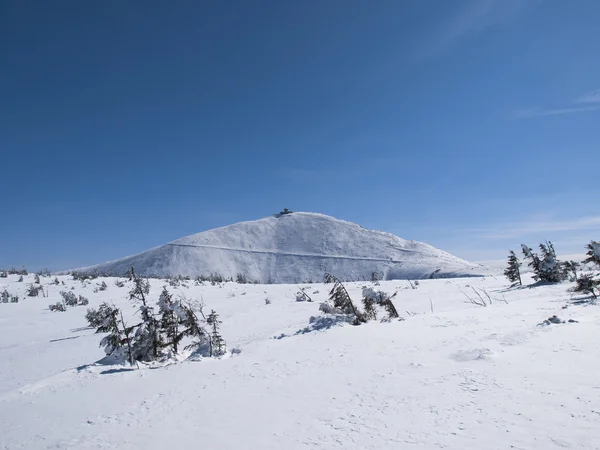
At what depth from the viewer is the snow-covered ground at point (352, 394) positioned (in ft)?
10.3

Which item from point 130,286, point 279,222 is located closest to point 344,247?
point 279,222

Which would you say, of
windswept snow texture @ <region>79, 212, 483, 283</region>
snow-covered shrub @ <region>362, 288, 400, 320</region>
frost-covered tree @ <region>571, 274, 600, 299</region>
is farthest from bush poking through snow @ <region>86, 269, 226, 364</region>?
windswept snow texture @ <region>79, 212, 483, 283</region>

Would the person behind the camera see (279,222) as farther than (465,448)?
Yes

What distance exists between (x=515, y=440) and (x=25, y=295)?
1963 centimetres

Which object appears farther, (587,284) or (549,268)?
(549,268)

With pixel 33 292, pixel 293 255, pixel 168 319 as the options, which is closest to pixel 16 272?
pixel 33 292

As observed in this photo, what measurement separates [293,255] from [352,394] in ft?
210

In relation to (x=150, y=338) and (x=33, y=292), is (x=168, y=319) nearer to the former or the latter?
(x=150, y=338)

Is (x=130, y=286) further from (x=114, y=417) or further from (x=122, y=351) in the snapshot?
(x=114, y=417)

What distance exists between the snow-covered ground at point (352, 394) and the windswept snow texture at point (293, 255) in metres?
44.4

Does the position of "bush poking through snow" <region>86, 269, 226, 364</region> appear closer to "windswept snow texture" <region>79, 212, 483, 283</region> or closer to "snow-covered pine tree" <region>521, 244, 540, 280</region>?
"snow-covered pine tree" <region>521, 244, 540, 280</region>

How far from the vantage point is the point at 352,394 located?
4168 mm

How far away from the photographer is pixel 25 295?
52.6 ft

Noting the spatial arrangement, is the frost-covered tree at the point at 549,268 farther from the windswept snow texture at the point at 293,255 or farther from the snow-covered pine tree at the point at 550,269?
the windswept snow texture at the point at 293,255
